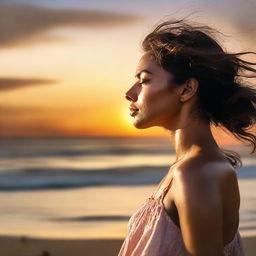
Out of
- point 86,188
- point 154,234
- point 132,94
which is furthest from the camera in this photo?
point 86,188

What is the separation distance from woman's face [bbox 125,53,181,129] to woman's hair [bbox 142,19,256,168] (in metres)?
0.02

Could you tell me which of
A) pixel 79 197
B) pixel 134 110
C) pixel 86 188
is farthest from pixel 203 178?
pixel 86 188

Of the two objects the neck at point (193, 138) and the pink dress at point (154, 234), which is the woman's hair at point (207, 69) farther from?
the pink dress at point (154, 234)

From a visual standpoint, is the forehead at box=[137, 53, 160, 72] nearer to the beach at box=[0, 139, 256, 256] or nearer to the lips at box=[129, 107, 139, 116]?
the lips at box=[129, 107, 139, 116]

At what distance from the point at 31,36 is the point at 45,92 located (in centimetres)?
126

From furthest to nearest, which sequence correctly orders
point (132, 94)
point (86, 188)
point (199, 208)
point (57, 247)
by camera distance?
point (86, 188) → point (57, 247) → point (132, 94) → point (199, 208)

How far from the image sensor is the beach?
3678mm

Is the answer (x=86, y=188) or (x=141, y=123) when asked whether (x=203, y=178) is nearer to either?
(x=141, y=123)

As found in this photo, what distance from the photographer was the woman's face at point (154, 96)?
115 centimetres

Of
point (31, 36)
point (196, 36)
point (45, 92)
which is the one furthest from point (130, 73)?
point (196, 36)

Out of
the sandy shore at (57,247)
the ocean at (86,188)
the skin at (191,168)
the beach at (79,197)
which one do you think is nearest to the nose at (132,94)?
the skin at (191,168)

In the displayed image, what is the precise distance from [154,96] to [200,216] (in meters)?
0.27

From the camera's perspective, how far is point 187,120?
3.77ft

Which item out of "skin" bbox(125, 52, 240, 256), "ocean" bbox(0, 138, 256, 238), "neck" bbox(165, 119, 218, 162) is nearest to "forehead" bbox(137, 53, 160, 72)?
"skin" bbox(125, 52, 240, 256)
